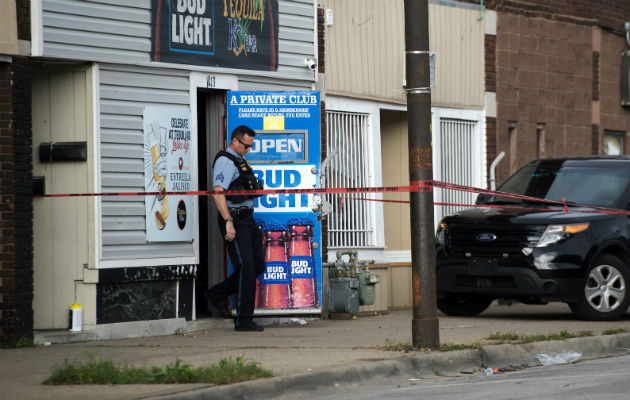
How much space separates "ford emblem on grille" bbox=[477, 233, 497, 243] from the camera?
1349 centimetres

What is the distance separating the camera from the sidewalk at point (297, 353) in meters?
8.00

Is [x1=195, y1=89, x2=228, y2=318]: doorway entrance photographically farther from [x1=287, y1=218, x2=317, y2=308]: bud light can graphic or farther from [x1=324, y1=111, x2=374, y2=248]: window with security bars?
[x1=324, y1=111, x2=374, y2=248]: window with security bars

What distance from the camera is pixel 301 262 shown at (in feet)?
43.8

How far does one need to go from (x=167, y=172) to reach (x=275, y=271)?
64.7 inches

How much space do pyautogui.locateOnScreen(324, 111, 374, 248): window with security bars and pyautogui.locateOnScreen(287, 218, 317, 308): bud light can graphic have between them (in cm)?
180

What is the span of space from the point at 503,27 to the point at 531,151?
203 cm

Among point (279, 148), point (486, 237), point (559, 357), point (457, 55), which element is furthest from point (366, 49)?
point (559, 357)

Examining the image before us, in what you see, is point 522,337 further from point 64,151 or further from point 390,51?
point 390,51

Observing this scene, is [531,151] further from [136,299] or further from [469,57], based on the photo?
[136,299]

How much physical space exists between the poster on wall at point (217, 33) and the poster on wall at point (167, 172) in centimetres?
64

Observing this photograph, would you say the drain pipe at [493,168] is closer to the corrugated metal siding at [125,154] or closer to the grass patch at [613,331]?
the grass patch at [613,331]

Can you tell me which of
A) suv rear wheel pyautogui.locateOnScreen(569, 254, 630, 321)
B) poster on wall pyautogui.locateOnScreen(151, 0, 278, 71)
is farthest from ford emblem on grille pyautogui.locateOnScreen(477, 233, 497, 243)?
poster on wall pyautogui.locateOnScreen(151, 0, 278, 71)

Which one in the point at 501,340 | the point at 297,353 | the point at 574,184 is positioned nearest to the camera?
the point at 297,353

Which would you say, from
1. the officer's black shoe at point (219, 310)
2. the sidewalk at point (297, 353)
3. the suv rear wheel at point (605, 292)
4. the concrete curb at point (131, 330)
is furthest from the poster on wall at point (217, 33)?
the suv rear wheel at point (605, 292)
